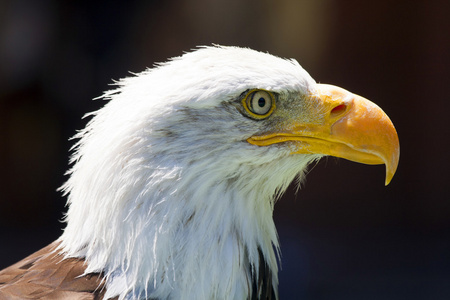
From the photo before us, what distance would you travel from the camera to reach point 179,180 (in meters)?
2.23

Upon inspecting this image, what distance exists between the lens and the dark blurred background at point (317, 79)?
6.91 meters

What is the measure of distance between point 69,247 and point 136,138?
52 centimetres

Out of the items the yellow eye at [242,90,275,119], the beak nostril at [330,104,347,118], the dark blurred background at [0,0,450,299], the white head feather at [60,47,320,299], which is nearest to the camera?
the white head feather at [60,47,320,299]

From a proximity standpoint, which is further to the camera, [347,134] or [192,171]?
[347,134]

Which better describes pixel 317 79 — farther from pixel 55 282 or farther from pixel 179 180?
pixel 55 282

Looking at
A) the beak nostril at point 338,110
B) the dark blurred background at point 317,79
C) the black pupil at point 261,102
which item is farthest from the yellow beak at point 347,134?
the dark blurred background at point 317,79

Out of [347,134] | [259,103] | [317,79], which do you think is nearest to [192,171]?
[259,103]

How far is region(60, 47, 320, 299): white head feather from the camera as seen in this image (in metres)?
2.21

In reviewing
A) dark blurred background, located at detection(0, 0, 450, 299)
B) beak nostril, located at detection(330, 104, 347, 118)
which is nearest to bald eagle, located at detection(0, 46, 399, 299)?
beak nostril, located at detection(330, 104, 347, 118)

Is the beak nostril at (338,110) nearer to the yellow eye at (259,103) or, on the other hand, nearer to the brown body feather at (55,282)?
the yellow eye at (259,103)

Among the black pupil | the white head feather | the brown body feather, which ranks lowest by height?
the brown body feather

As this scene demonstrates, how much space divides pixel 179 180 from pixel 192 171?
0.06 metres

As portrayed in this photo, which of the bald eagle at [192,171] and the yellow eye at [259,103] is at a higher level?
the yellow eye at [259,103]

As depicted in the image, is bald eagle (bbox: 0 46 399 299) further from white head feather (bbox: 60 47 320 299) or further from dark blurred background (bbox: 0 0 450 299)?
dark blurred background (bbox: 0 0 450 299)
